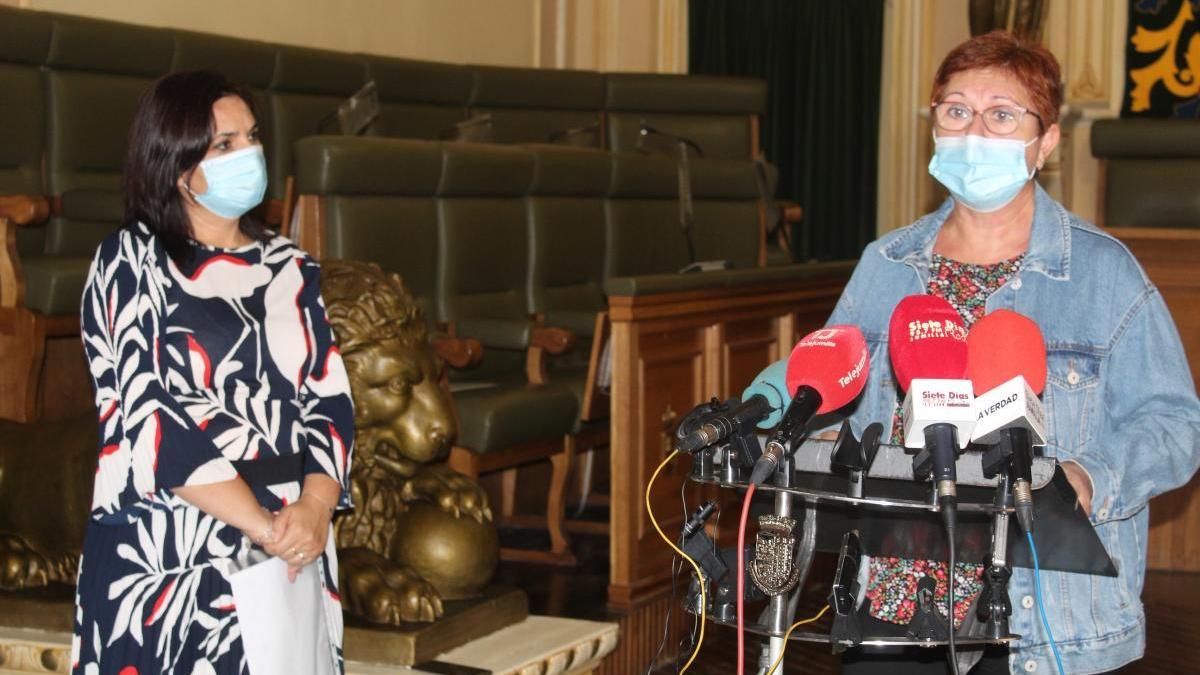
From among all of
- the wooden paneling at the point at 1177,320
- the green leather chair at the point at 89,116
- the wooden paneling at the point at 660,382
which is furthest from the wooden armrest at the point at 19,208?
the wooden paneling at the point at 1177,320

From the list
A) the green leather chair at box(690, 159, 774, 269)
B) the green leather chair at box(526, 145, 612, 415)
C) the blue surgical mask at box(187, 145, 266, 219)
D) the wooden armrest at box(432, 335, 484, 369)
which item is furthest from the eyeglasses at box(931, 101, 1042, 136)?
the green leather chair at box(690, 159, 774, 269)

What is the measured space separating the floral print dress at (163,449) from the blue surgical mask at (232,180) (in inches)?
4.2

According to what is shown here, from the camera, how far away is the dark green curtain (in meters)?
9.12

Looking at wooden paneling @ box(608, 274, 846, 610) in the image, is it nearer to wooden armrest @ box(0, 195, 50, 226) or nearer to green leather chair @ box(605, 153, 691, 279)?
green leather chair @ box(605, 153, 691, 279)

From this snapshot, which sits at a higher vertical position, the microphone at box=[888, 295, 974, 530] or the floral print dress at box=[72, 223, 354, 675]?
the microphone at box=[888, 295, 974, 530]

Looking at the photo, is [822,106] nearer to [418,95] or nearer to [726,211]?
[726,211]

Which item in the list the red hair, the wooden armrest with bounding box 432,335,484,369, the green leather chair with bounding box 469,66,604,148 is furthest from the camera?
the green leather chair with bounding box 469,66,604,148

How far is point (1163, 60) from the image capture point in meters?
8.71

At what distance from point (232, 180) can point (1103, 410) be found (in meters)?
1.32

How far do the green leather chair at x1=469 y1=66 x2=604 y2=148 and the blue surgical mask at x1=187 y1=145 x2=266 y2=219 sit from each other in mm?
4974

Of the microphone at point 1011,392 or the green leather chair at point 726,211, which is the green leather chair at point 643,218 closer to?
the green leather chair at point 726,211

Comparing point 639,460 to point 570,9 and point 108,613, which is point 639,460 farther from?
point 570,9

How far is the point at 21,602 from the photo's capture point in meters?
2.96

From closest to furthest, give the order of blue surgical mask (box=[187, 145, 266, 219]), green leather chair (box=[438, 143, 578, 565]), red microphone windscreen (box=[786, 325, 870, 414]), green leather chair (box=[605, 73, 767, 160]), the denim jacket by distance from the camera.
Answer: red microphone windscreen (box=[786, 325, 870, 414]), the denim jacket, blue surgical mask (box=[187, 145, 266, 219]), green leather chair (box=[438, 143, 578, 565]), green leather chair (box=[605, 73, 767, 160])
